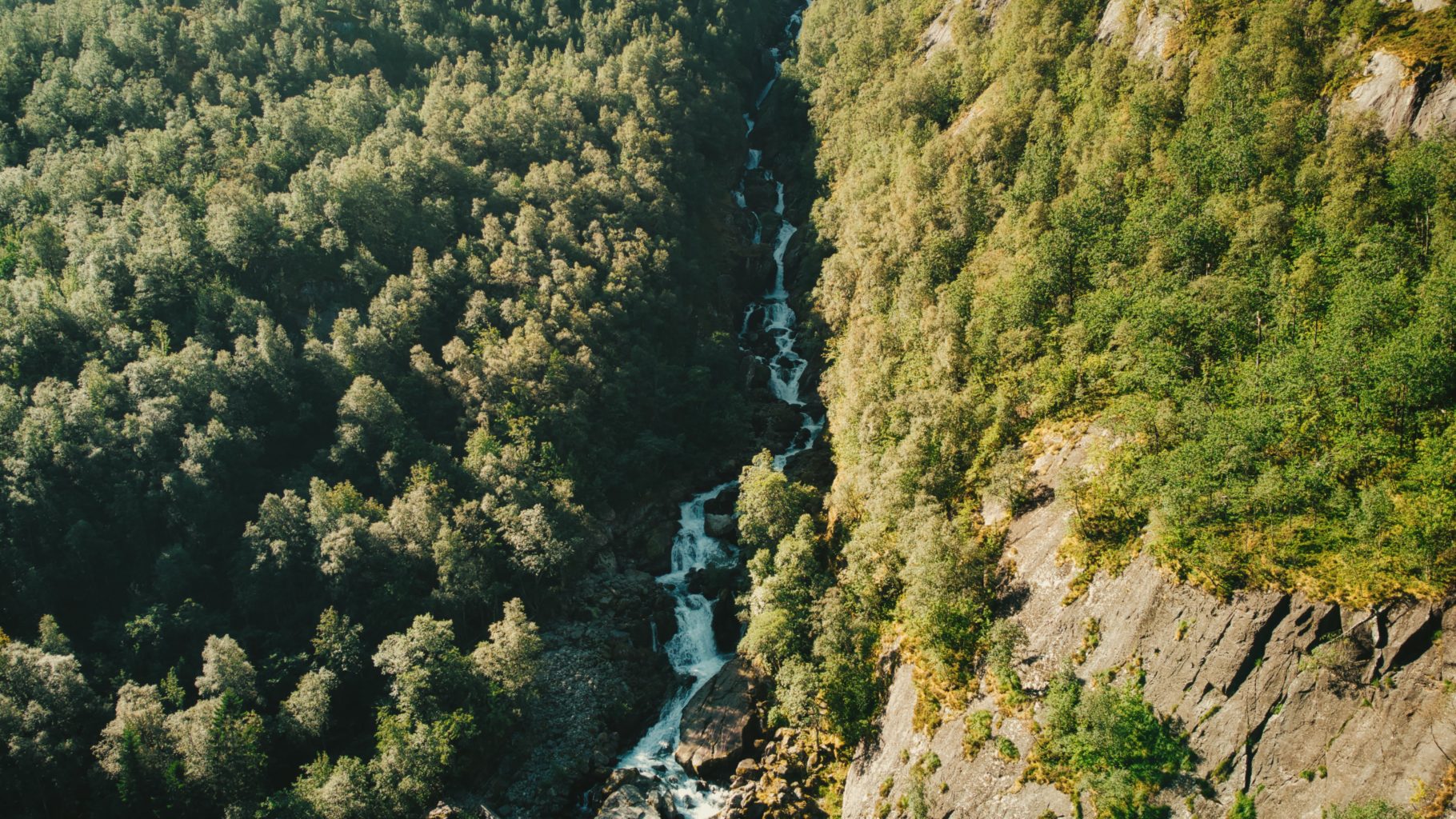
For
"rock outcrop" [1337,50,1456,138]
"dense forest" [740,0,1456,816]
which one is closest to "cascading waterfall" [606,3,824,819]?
"dense forest" [740,0,1456,816]

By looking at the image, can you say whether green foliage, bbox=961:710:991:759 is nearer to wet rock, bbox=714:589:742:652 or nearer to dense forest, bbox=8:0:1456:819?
dense forest, bbox=8:0:1456:819

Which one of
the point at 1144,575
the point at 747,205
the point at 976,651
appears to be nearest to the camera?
the point at 1144,575

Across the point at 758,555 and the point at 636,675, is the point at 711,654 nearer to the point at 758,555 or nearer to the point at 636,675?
the point at 636,675

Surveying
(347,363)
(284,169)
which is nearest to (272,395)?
(347,363)

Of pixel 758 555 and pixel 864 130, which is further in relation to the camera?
pixel 864 130

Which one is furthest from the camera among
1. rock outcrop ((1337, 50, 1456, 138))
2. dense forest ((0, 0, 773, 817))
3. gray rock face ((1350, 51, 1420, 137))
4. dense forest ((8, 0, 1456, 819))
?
dense forest ((0, 0, 773, 817))
